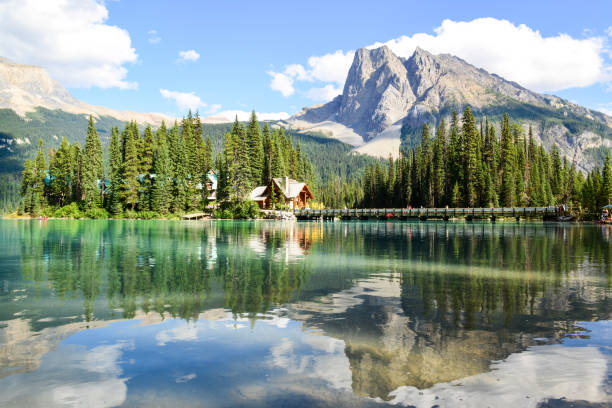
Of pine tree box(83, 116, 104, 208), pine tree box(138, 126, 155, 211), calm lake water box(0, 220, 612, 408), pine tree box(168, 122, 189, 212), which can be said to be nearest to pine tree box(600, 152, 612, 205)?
calm lake water box(0, 220, 612, 408)

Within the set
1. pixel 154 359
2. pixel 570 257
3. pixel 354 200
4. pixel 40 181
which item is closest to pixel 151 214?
pixel 40 181

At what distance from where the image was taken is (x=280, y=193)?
282 ft

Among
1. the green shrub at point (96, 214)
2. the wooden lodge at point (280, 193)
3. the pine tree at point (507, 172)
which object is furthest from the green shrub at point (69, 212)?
the pine tree at point (507, 172)

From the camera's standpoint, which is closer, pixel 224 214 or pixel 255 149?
pixel 224 214

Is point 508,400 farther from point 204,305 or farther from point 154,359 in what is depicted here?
point 204,305

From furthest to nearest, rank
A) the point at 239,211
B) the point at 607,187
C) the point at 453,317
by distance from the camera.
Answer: the point at 239,211, the point at 607,187, the point at 453,317

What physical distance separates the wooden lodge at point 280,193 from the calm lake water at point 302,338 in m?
70.2

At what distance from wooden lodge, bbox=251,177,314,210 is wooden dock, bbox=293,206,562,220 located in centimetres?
323

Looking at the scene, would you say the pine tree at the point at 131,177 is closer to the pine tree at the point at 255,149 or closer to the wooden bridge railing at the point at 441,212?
the pine tree at the point at 255,149

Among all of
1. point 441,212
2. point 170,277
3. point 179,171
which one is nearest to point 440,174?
point 441,212

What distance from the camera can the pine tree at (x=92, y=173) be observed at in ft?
252

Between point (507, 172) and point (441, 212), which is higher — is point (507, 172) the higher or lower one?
the higher one

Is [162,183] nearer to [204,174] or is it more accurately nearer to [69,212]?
[204,174]

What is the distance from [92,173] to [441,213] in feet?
224
